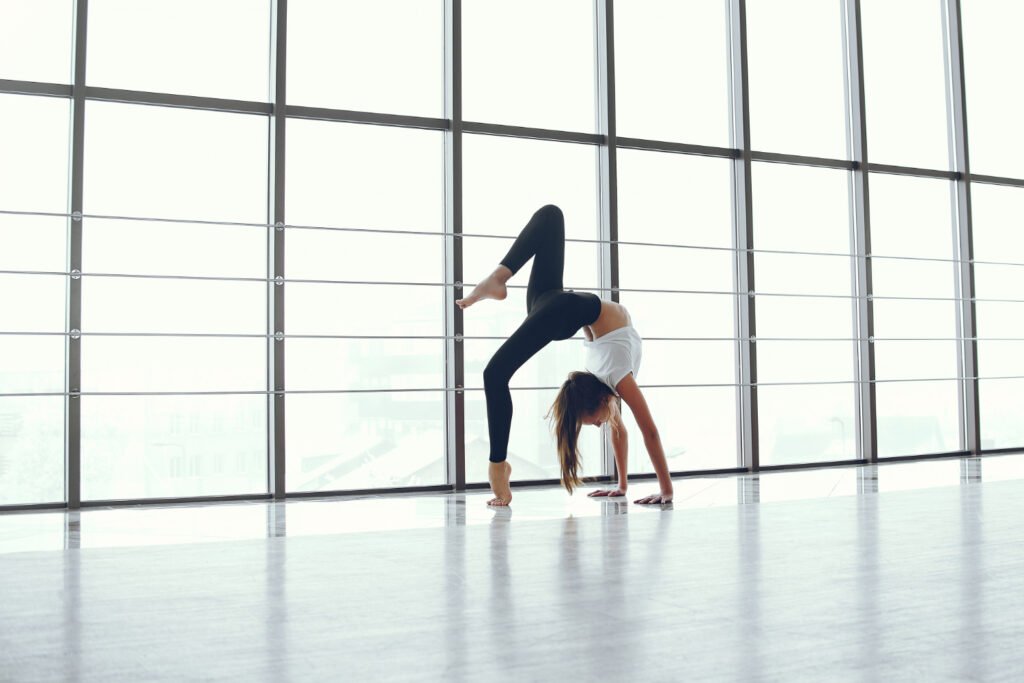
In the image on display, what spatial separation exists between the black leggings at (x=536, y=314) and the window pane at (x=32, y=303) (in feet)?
5.47

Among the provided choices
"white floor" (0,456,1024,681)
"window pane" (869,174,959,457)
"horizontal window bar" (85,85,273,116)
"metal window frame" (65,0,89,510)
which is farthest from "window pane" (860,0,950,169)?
"metal window frame" (65,0,89,510)

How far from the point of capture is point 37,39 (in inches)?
137

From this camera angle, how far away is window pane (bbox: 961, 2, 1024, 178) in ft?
18.0

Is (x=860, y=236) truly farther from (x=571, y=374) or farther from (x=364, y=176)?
(x=364, y=176)

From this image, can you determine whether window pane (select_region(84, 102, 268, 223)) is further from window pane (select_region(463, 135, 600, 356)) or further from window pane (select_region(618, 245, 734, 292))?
window pane (select_region(618, 245, 734, 292))

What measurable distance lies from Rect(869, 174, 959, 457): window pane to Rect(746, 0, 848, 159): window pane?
17.5 inches

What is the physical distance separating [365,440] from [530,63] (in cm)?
189

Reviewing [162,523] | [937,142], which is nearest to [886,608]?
[162,523]

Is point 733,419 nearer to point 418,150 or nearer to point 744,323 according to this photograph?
point 744,323

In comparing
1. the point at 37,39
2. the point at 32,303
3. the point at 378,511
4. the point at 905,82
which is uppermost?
the point at 905,82

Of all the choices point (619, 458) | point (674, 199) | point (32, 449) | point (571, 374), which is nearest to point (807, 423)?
point (674, 199)

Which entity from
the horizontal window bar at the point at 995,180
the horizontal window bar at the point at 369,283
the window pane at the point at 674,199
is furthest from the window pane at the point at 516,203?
the horizontal window bar at the point at 995,180

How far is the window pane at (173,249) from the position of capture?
352cm

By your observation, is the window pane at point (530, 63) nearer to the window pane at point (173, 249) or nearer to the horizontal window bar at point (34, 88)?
the window pane at point (173, 249)
